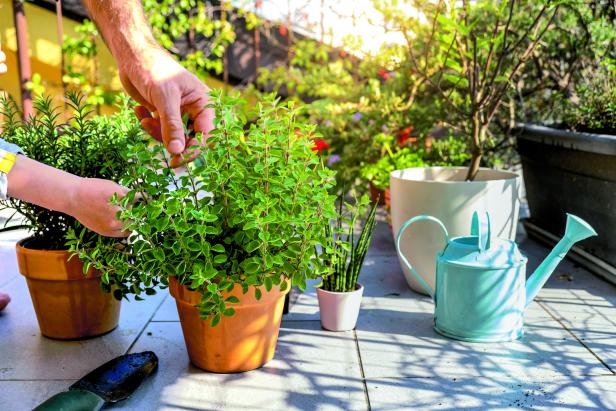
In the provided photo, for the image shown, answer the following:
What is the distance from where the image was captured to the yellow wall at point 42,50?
5043 mm

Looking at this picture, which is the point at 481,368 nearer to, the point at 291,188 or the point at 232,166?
the point at 291,188

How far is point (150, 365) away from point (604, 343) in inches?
57.6

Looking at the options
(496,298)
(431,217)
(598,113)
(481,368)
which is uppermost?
(598,113)

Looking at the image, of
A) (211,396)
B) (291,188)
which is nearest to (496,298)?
(291,188)

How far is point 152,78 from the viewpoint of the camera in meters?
1.82

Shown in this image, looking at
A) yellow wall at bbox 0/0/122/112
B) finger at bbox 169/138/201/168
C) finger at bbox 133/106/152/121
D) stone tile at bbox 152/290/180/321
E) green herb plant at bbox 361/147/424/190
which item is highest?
yellow wall at bbox 0/0/122/112

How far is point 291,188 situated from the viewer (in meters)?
1.61

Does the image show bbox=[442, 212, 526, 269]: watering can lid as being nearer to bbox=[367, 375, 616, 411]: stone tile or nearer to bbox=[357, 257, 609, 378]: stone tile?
bbox=[357, 257, 609, 378]: stone tile

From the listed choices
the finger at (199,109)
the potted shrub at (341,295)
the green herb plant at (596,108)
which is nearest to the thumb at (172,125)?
the finger at (199,109)

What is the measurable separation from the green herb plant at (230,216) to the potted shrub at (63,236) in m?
0.26

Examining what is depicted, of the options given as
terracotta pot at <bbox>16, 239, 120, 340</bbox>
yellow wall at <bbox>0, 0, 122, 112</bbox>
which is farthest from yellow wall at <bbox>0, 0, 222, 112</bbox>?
terracotta pot at <bbox>16, 239, 120, 340</bbox>

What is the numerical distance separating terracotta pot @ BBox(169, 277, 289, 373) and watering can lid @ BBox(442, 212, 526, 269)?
0.63 meters

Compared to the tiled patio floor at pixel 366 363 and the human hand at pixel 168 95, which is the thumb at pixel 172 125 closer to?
the human hand at pixel 168 95

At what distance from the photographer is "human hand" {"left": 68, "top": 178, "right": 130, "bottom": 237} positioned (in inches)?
60.5
